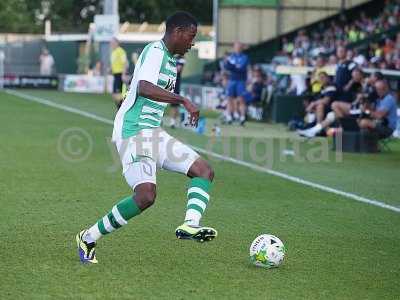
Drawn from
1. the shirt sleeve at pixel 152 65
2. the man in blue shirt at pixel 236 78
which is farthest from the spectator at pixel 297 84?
the shirt sleeve at pixel 152 65

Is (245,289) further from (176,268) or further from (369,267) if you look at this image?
(369,267)

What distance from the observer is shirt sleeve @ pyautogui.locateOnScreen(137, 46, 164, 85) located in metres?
8.02

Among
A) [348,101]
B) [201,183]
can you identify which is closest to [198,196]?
[201,183]

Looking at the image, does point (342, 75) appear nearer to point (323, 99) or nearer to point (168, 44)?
point (323, 99)

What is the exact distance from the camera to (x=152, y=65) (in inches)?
317

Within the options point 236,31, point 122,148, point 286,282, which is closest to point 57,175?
point 122,148

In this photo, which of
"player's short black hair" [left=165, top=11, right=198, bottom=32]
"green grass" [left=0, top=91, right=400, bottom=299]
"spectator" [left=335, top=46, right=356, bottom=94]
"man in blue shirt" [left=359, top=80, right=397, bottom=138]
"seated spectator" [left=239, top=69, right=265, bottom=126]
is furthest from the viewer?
"seated spectator" [left=239, top=69, right=265, bottom=126]

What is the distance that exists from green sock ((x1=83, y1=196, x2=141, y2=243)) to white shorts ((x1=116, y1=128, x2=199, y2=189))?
16 centimetres

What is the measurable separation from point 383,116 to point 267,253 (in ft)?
37.4

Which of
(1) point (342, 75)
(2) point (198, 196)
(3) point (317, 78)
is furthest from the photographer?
(3) point (317, 78)

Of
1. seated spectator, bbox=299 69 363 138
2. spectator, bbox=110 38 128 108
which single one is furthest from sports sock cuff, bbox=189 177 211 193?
spectator, bbox=110 38 128 108

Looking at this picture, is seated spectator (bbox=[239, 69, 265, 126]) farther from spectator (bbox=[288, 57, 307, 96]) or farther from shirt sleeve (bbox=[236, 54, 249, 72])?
shirt sleeve (bbox=[236, 54, 249, 72])

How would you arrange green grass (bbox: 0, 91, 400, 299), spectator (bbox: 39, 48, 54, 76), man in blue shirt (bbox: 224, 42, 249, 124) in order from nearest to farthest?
green grass (bbox: 0, 91, 400, 299) → man in blue shirt (bbox: 224, 42, 249, 124) → spectator (bbox: 39, 48, 54, 76)

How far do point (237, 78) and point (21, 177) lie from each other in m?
13.0
